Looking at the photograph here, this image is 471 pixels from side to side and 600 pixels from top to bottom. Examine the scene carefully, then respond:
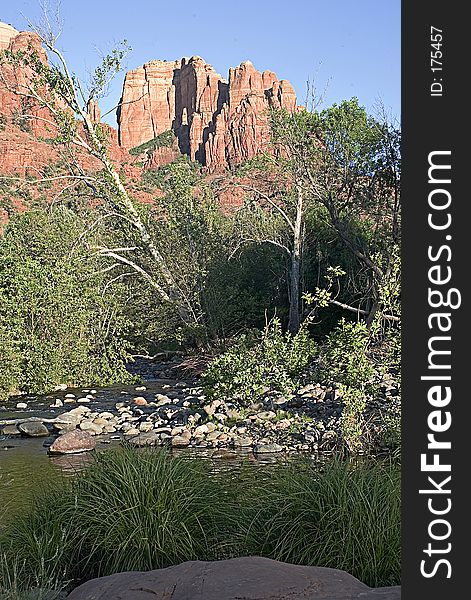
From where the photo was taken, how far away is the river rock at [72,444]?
10219 mm

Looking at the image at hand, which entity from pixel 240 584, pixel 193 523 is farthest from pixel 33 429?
pixel 240 584

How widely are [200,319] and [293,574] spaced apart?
49.4 feet

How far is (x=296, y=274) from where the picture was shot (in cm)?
1698

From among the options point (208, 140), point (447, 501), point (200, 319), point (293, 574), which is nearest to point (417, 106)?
point (447, 501)

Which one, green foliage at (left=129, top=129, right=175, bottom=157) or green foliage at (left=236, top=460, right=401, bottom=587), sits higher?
green foliage at (left=129, top=129, right=175, bottom=157)

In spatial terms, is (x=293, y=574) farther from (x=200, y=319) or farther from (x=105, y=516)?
(x=200, y=319)

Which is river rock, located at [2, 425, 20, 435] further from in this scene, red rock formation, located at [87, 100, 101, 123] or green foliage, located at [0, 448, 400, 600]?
red rock formation, located at [87, 100, 101, 123]

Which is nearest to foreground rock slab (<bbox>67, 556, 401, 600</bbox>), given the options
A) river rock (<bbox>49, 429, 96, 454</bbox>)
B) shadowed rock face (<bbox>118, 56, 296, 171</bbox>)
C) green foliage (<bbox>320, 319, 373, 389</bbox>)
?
river rock (<bbox>49, 429, 96, 454</bbox>)

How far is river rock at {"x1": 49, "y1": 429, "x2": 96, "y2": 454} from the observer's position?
33.5 feet

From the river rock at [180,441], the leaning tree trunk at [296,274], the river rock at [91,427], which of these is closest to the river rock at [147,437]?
the river rock at [180,441]

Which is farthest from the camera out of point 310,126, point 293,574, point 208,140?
point 208,140

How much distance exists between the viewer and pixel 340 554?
419 centimetres

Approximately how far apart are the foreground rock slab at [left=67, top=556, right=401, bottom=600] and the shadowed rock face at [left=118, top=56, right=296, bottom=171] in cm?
8692

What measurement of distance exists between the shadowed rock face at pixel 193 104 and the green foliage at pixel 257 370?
7771cm
